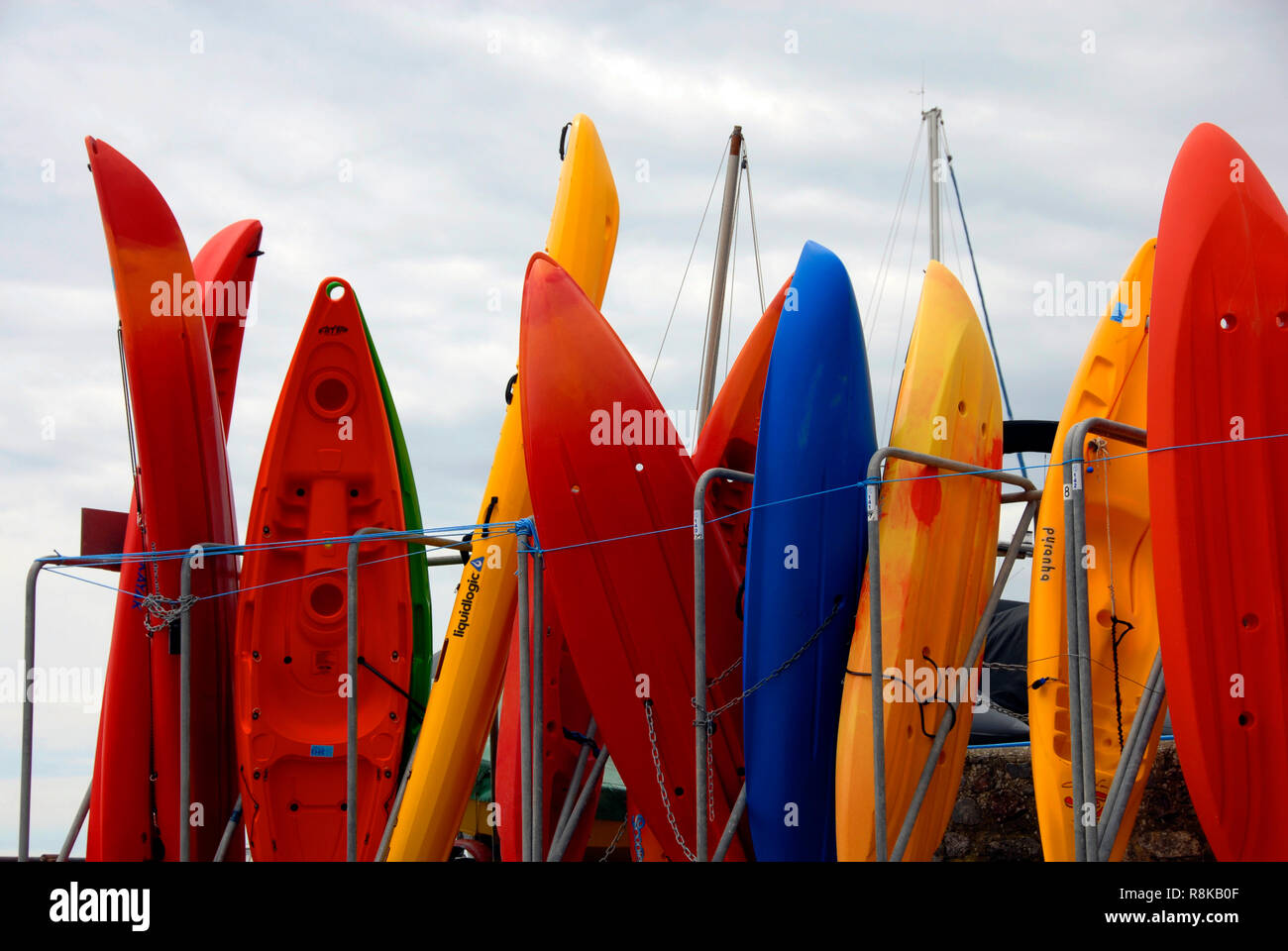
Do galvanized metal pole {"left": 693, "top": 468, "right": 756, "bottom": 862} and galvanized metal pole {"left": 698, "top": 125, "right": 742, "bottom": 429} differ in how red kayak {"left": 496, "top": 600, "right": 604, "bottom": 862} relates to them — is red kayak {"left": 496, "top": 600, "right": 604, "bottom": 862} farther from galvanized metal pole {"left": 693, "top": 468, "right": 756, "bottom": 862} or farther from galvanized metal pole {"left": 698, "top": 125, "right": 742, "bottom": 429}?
galvanized metal pole {"left": 698, "top": 125, "right": 742, "bottom": 429}

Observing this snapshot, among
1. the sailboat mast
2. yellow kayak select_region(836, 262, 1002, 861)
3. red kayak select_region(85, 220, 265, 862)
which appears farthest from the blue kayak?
the sailboat mast

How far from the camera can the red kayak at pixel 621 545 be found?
598cm

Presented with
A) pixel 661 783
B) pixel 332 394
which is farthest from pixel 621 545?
pixel 332 394

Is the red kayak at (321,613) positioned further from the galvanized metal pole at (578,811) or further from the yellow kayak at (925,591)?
the yellow kayak at (925,591)

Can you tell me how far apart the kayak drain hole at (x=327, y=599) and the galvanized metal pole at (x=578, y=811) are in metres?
1.63

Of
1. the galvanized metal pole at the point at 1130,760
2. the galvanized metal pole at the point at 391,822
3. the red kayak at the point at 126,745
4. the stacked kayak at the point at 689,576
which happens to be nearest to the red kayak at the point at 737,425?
the stacked kayak at the point at 689,576

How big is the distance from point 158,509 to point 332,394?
1.08m

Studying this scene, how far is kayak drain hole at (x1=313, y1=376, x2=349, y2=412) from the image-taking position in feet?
24.1

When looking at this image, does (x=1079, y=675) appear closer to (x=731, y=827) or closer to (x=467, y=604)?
(x=731, y=827)
